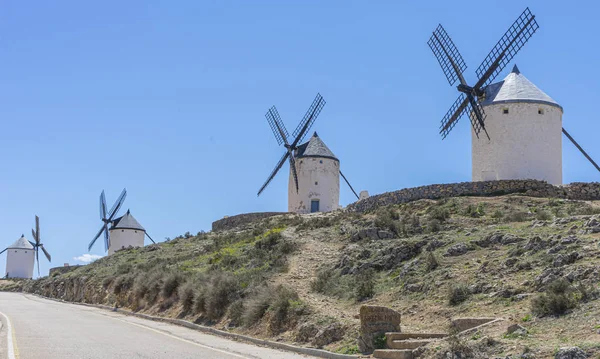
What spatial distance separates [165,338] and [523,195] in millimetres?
17764

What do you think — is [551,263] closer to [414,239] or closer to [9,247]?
[414,239]

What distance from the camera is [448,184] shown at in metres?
31.9

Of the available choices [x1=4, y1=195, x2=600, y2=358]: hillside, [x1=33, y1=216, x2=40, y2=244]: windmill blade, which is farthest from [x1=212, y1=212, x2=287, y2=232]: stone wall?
[x1=33, y1=216, x2=40, y2=244]: windmill blade

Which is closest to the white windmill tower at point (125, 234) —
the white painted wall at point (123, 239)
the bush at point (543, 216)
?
the white painted wall at point (123, 239)

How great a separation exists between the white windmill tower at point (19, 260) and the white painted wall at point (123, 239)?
96.7 feet

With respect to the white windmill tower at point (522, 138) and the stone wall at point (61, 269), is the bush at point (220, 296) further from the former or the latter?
the stone wall at point (61, 269)

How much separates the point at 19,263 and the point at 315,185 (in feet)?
188

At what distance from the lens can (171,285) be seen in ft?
89.7

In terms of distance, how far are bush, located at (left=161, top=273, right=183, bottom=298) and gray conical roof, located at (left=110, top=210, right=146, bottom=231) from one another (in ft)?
128

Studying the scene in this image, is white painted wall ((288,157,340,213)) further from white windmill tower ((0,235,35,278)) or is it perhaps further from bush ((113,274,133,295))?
white windmill tower ((0,235,35,278))

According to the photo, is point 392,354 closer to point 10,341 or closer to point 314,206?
point 10,341

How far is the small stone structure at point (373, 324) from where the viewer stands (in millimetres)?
14742

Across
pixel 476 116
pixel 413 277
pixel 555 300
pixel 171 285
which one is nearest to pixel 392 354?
pixel 555 300

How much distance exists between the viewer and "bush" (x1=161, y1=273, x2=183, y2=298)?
27.3 meters
